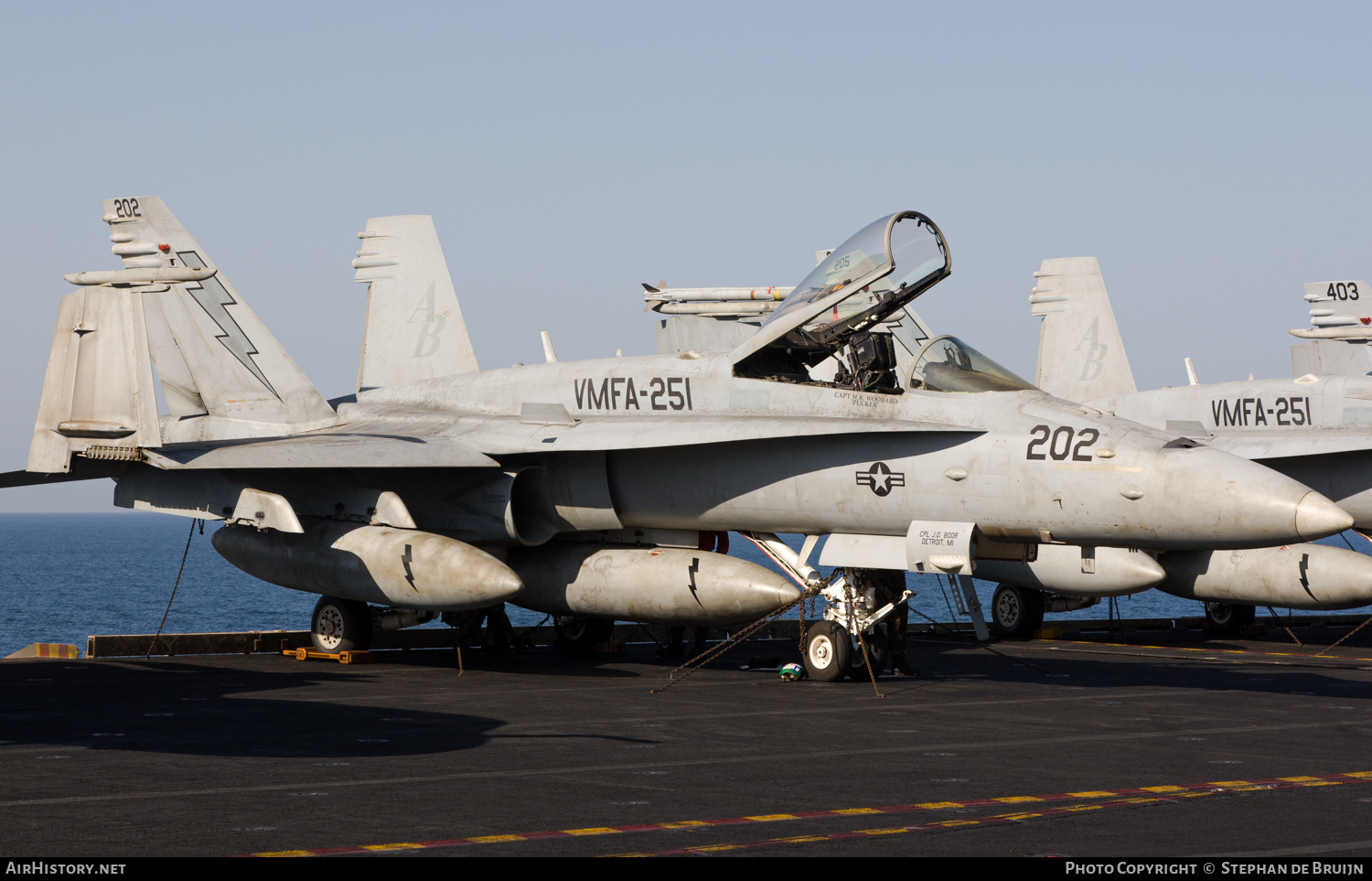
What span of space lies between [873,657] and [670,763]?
5.46m

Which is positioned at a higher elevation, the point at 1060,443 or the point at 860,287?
the point at 860,287

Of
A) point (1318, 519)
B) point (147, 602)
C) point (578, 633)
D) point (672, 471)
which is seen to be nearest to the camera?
point (1318, 519)

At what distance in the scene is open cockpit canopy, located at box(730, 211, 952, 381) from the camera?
13039 mm

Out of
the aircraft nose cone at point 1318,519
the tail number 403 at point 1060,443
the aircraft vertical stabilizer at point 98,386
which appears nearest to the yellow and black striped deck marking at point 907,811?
the aircraft nose cone at point 1318,519

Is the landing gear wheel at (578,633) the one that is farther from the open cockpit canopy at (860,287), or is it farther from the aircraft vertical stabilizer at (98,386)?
the aircraft vertical stabilizer at (98,386)

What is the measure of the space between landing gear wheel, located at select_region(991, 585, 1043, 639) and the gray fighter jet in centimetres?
5

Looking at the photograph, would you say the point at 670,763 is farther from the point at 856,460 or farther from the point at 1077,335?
the point at 1077,335

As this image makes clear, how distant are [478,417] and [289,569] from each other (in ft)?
8.37

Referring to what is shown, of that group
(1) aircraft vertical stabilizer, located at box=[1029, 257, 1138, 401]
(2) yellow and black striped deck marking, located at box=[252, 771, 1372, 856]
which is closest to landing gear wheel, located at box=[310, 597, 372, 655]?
(2) yellow and black striped deck marking, located at box=[252, 771, 1372, 856]

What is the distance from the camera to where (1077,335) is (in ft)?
78.7

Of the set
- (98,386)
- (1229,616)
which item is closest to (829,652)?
(98,386)

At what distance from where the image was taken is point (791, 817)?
6.91 m

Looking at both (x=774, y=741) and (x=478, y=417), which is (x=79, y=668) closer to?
(x=478, y=417)

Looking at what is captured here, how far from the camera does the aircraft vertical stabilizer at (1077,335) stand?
2369cm
